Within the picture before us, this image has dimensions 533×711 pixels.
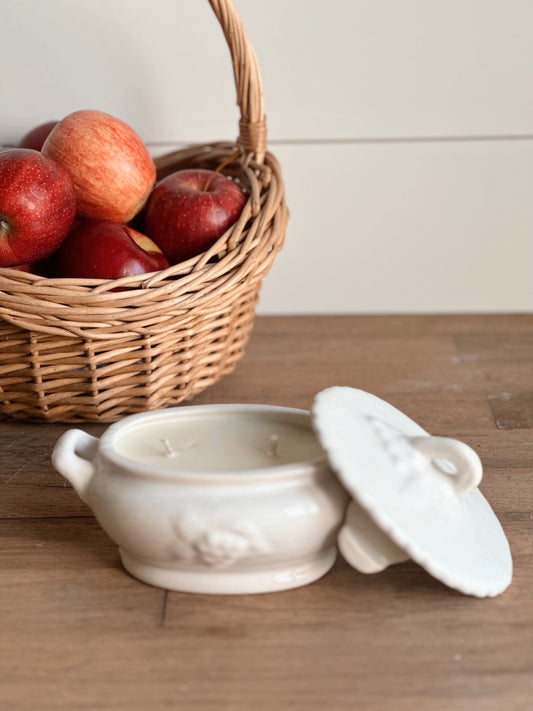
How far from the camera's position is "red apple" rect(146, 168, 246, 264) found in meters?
0.80

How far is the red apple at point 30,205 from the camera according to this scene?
72 cm

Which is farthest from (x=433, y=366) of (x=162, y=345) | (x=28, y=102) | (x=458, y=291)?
(x=28, y=102)

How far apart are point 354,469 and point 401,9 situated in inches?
30.2

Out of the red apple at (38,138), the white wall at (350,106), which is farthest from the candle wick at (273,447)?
the white wall at (350,106)

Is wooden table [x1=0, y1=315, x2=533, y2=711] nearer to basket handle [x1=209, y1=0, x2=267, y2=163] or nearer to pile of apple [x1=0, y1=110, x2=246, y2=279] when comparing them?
pile of apple [x1=0, y1=110, x2=246, y2=279]

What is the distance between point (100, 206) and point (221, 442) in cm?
36

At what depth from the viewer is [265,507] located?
1.70 ft

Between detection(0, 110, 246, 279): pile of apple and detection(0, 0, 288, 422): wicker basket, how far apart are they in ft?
0.10

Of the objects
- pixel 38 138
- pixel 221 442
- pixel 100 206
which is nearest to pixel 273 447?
pixel 221 442

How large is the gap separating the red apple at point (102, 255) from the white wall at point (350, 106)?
0.39 m

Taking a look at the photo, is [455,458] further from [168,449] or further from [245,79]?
[245,79]

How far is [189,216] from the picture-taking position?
2.63 feet

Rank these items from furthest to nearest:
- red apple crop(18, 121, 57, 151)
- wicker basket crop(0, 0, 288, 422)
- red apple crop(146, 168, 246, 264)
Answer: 1. red apple crop(18, 121, 57, 151)
2. red apple crop(146, 168, 246, 264)
3. wicker basket crop(0, 0, 288, 422)

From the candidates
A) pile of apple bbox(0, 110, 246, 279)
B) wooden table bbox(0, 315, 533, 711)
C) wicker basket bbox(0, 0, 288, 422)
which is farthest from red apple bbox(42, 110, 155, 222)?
wooden table bbox(0, 315, 533, 711)
